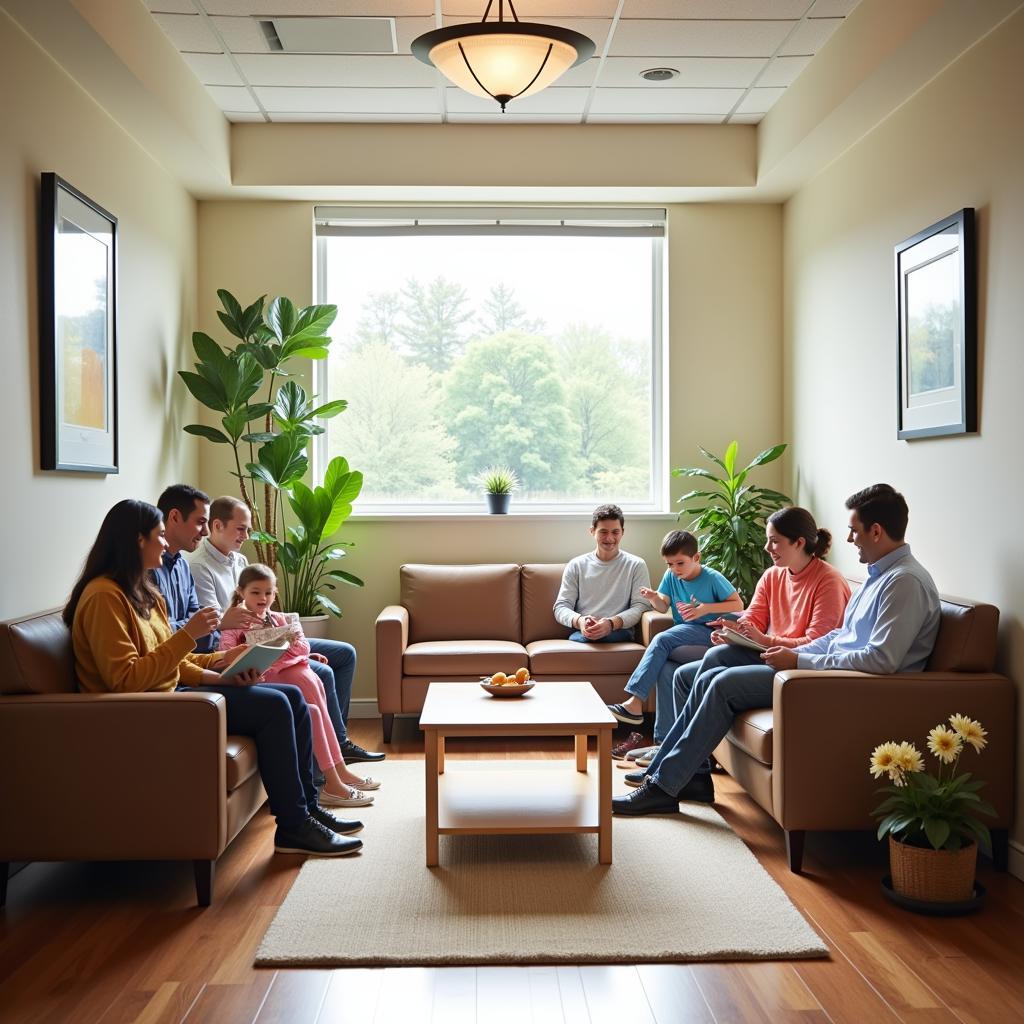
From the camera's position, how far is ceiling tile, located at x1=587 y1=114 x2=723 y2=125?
5.60 m

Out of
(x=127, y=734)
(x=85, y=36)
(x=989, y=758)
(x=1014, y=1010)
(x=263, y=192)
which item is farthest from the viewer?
(x=263, y=192)

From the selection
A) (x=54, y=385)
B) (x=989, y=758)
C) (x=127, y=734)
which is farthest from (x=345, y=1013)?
(x=54, y=385)

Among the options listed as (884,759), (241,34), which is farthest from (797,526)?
(241,34)

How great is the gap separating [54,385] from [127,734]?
4.56ft

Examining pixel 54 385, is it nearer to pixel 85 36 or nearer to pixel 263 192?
pixel 85 36

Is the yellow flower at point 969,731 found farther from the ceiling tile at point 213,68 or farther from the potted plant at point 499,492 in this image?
the ceiling tile at point 213,68

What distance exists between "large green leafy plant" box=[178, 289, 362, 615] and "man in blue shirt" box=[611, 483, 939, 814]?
228 centimetres

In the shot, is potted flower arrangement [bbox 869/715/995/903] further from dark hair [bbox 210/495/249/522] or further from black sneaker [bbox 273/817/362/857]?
dark hair [bbox 210/495/249/522]

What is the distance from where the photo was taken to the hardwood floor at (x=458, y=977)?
8.45 feet

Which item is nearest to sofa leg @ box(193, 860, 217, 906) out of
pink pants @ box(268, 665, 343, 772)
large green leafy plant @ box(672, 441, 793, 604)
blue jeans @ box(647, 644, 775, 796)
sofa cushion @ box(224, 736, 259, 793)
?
sofa cushion @ box(224, 736, 259, 793)

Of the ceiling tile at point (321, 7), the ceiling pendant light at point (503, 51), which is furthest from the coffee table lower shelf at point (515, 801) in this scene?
the ceiling tile at point (321, 7)

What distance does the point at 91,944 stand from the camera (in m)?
2.98

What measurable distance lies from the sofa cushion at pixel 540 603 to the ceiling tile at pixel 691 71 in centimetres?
249

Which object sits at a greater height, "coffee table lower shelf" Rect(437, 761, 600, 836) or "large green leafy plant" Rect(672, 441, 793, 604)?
"large green leafy plant" Rect(672, 441, 793, 604)
